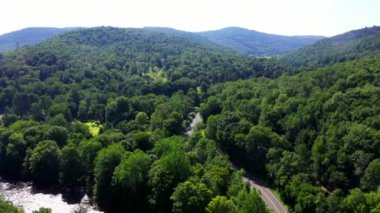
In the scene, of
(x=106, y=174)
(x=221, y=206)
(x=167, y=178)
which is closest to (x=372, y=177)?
(x=221, y=206)

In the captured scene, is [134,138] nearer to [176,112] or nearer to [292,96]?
[176,112]

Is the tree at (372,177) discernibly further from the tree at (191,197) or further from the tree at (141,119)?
the tree at (141,119)

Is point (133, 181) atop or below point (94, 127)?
atop

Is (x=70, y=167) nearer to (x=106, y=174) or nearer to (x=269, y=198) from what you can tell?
(x=106, y=174)

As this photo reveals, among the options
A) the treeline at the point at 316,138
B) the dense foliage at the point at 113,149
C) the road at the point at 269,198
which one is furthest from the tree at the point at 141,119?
the road at the point at 269,198

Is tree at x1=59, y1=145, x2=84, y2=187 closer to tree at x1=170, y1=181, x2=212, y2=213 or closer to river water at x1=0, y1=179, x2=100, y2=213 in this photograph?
river water at x1=0, y1=179, x2=100, y2=213

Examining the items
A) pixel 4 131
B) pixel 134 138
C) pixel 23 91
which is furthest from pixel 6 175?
pixel 23 91
